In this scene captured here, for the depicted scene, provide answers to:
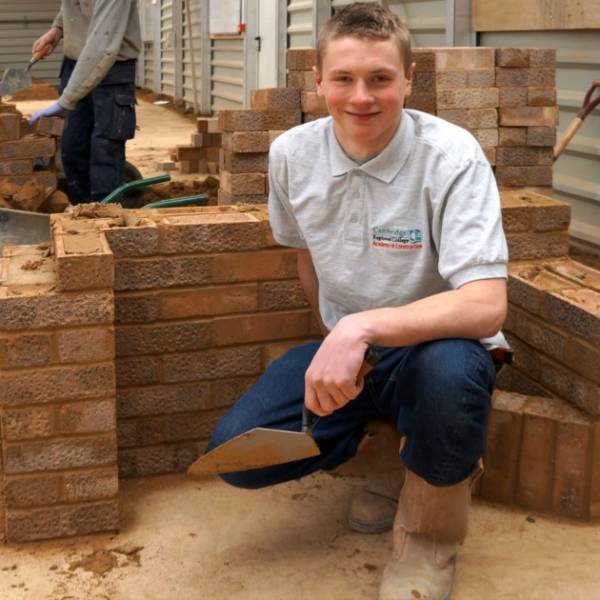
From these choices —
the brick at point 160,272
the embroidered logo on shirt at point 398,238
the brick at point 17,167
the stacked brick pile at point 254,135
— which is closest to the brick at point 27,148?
the brick at point 17,167

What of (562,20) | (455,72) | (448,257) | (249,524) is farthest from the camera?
(562,20)

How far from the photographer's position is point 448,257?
Result: 231 cm

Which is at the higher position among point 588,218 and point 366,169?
point 366,169

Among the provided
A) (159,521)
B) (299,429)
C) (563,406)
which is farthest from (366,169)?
(159,521)

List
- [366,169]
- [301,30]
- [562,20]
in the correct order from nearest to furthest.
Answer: [366,169]
[562,20]
[301,30]

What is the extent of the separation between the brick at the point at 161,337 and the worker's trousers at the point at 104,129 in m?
3.16

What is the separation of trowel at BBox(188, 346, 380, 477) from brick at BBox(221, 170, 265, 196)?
5.79 feet

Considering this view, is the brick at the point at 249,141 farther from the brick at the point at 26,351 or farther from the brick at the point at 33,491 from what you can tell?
the brick at the point at 33,491

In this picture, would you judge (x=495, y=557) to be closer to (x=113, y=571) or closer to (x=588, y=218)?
(x=113, y=571)

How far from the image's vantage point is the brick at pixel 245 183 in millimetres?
4098

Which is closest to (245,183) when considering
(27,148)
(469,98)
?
(469,98)

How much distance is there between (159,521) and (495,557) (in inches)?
39.3

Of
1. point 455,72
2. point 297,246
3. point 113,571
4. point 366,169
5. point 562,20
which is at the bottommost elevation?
point 113,571

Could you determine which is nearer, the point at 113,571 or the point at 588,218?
the point at 113,571
